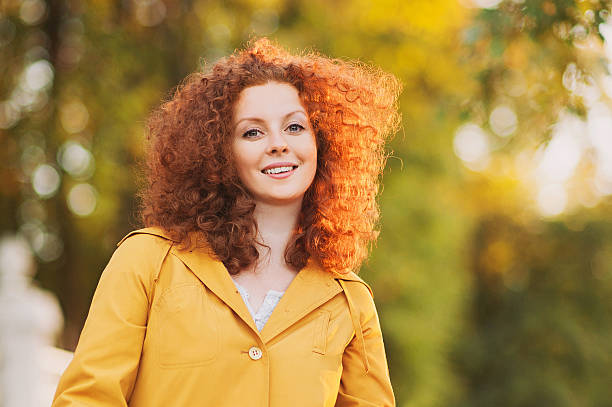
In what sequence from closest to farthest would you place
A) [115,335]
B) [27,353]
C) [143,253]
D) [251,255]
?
[115,335] < [143,253] < [251,255] < [27,353]

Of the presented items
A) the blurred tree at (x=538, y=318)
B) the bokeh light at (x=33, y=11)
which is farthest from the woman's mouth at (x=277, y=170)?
the blurred tree at (x=538, y=318)

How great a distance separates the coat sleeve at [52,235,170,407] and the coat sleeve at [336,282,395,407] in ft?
2.08

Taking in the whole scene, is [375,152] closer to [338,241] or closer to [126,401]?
[338,241]

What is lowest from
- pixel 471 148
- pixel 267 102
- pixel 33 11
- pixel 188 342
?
pixel 188 342

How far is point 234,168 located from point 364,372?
74 cm

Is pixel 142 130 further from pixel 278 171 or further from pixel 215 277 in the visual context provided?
pixel 215 277

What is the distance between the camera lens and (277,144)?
7.50 ft

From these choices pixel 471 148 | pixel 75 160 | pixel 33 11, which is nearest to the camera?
pixel 75 160

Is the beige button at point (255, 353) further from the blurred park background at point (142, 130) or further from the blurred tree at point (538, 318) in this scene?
the blurred tree at point (538, 318)

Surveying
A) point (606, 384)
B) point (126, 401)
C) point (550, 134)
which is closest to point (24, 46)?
point (550, 134)

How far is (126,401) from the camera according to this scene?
6.74ft

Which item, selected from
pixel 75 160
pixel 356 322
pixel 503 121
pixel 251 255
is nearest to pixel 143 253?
pixel 251 255

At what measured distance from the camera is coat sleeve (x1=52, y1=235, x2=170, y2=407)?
1.94 metres

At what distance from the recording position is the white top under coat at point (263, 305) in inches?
85.5
